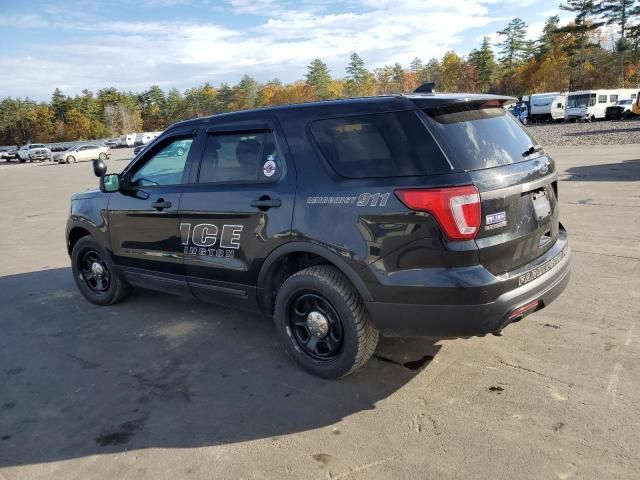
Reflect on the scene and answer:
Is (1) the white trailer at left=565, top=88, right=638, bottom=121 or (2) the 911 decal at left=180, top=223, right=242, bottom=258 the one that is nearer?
(2) the 911 decal at left=180, top=223, right=242, bottom=258

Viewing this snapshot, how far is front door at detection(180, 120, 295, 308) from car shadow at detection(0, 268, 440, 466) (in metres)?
0.50

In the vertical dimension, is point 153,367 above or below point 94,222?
below

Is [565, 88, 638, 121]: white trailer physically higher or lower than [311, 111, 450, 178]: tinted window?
higher

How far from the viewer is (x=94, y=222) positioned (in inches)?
201

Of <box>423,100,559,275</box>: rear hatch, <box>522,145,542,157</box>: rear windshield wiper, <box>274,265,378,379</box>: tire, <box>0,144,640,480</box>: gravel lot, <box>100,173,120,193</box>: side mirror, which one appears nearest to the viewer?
<box>0,144,640,480</box>: gravel lot

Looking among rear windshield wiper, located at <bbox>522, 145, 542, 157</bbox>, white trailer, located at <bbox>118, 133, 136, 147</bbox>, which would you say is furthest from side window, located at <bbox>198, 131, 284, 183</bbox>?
white trailer, located at <bbox>118, 133, 136, 147</bbox>

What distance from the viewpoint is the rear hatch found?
2.93 metres

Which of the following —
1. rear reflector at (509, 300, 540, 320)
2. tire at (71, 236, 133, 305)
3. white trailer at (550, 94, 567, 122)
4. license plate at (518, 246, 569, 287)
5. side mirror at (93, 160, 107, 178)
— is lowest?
tire at (71, 236, 133, 305)

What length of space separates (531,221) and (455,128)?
766mm

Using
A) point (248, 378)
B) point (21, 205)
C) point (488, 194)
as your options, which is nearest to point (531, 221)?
point (488, 194)

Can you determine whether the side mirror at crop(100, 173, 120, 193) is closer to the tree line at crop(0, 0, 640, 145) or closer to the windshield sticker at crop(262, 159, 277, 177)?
the windshield sticker at crop(262, 159, 277, 177)

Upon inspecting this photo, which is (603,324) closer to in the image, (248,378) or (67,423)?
(248,378)

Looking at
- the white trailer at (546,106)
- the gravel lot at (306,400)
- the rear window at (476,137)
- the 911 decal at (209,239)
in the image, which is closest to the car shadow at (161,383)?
the gravel lot at (306,400)

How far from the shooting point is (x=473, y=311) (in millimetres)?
2881
